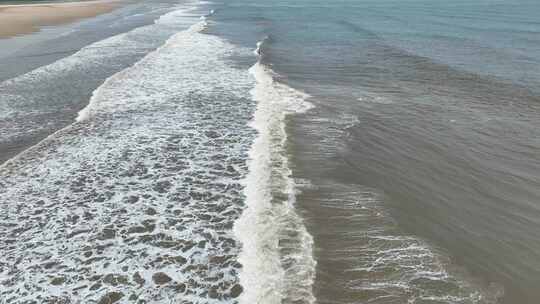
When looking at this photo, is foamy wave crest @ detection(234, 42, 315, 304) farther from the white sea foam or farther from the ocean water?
the white sea foam

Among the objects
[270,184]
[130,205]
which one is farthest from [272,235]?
[130,205]

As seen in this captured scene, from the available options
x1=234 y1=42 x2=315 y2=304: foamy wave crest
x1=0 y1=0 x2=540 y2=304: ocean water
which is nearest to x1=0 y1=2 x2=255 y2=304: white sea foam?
x1=0 y1=0 x2=540 y2=304: ocean water

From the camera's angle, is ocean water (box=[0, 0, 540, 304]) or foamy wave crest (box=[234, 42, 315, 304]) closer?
foamy wave crest (box=[234, 42, 315, 304])

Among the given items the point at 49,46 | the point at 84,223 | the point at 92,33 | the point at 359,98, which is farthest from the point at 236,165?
the point at 92,33

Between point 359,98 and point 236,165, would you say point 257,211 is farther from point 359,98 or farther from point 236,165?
point 359,98

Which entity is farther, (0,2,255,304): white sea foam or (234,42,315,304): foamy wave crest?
(0,2,255,304): white sea foam
